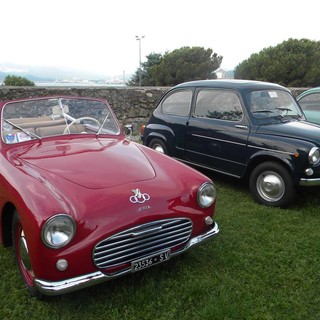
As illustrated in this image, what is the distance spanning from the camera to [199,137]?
511 cm

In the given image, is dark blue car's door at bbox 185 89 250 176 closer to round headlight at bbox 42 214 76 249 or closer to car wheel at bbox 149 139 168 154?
car wheel at bbox 149 139 168 154

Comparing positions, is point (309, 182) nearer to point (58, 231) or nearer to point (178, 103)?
A: point (178, 103)

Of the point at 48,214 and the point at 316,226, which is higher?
the point at 48,214

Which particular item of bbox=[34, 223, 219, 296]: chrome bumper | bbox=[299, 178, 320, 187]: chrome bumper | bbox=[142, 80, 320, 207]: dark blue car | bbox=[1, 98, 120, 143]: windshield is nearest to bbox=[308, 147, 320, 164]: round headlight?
bbox=[142, 80, 320, 207]: dark blue car

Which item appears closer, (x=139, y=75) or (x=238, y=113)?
(x=238, y=113)

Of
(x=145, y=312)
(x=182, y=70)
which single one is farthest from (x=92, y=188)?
(x=182, y=70)

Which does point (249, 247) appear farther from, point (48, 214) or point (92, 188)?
point (48, 214)

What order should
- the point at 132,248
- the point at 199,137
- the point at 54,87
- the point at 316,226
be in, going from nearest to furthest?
the point at 132,248, the point at 316,226, the point at 199,137, the point at 54,87

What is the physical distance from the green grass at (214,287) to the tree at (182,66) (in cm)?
2346

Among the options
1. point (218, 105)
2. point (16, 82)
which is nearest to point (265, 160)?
point (218, 105)

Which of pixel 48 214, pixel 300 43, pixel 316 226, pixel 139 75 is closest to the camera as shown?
pixel 48 214

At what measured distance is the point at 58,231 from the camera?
87.3 inches

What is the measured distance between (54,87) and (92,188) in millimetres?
6229

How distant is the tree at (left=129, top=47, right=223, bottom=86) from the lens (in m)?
26.2
